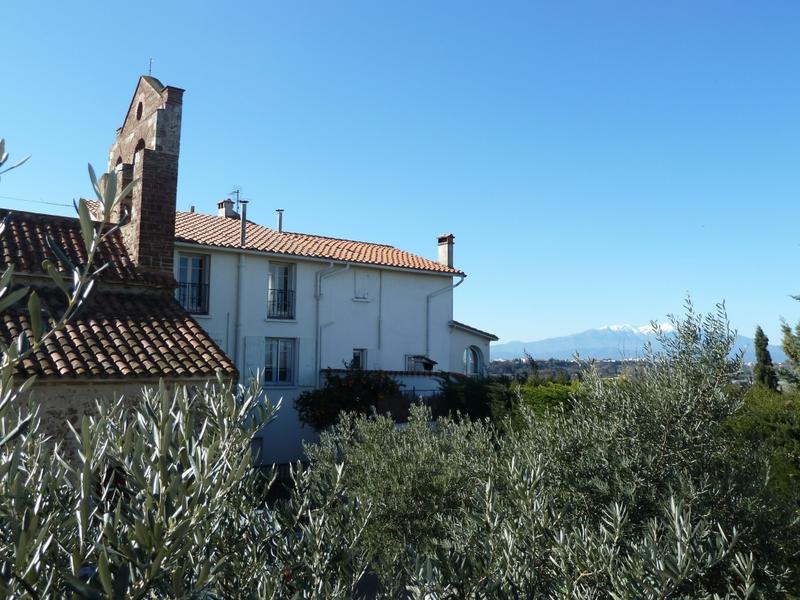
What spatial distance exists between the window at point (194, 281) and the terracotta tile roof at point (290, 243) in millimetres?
751

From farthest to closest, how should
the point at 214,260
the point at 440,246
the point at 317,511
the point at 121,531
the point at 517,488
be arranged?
the point at 440,246 → the point at 214,260 → the point at 517,488 → the point at 317,511 → the point at 121,531

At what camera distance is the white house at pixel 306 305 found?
71.0ft

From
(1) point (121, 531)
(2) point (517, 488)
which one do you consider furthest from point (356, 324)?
(1) point (121, 531)

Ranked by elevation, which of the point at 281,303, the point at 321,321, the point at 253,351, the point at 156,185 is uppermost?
the point at 156,185

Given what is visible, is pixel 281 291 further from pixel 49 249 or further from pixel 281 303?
pixel 49 249

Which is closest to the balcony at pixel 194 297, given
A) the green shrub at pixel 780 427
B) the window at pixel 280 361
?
the window at pixel 280 361

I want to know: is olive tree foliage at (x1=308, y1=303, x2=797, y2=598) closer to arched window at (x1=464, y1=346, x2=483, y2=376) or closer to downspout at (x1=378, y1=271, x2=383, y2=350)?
downspout at (x1=378, y1=271, x2=383, y2=350)

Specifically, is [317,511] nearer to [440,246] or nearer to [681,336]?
[681,336]

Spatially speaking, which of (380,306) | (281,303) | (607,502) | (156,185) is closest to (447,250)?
(380,306)

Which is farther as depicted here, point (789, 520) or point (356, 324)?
point (356, 324)

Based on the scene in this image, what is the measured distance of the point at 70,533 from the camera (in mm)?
2602

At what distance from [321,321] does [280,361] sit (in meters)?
2.17

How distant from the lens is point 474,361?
98.9 ft

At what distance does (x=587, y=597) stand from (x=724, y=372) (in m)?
3.85
